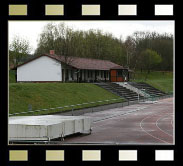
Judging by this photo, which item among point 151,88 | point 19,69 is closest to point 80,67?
point 19,69

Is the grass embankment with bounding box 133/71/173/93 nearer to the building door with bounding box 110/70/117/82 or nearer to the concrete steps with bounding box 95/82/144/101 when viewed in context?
the building door with bounding box 110/70/117/82

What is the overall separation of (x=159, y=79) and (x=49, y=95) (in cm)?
3691

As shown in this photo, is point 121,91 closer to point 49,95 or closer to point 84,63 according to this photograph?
point 84,63

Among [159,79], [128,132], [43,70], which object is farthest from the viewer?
[159,79]

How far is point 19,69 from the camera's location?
1832 inches

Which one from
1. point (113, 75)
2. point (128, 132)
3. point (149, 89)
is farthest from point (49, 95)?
point (113, 75)

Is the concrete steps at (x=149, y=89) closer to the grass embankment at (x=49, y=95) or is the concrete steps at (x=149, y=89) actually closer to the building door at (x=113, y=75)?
the building door at (x=113, y=75)

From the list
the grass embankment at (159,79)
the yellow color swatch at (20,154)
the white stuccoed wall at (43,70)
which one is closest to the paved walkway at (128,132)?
the yellow color swatch at (20,154)

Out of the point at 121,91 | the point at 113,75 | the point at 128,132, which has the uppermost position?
the point at 113,75

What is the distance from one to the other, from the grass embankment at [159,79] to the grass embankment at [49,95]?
1714cm

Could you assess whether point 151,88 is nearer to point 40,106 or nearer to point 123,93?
point 123,93

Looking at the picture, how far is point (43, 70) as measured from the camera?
4509 centimetres

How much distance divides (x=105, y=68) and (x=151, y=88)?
8083mm

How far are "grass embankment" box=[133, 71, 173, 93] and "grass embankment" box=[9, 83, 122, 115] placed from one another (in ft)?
56.2
